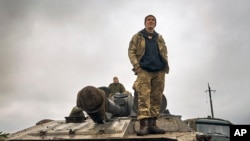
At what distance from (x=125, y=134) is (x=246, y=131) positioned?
2.28 metres

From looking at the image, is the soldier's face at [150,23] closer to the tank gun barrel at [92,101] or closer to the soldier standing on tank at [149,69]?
the soldier standing on tank at [149,69]

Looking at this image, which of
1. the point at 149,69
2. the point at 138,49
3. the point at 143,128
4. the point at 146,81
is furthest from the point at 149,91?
the point at 138,49

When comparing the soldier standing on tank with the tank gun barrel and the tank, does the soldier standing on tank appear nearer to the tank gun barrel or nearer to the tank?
the tank

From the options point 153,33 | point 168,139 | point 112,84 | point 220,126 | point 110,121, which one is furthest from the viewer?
point 220,126

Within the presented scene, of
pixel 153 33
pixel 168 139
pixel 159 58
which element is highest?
pixel 153 33

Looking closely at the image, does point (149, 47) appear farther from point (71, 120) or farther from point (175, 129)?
point (71, 120)

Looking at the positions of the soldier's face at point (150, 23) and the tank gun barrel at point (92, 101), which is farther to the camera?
the tank gun barrel at point (92, 101)

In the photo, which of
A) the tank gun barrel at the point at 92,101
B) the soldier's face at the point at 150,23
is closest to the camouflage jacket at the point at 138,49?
the soldier's face at the point at 150,23

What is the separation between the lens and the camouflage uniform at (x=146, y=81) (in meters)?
6.76

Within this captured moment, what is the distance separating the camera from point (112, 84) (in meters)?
11.9

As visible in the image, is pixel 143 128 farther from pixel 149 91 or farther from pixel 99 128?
pixel 99 128

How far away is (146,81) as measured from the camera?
22.5 feet

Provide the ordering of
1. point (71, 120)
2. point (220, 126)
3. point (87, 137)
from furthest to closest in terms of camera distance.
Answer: point (220, 126) < point (71, 120) < point (87, 137)

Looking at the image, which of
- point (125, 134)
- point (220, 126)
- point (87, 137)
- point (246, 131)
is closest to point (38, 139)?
point (87, 137)
